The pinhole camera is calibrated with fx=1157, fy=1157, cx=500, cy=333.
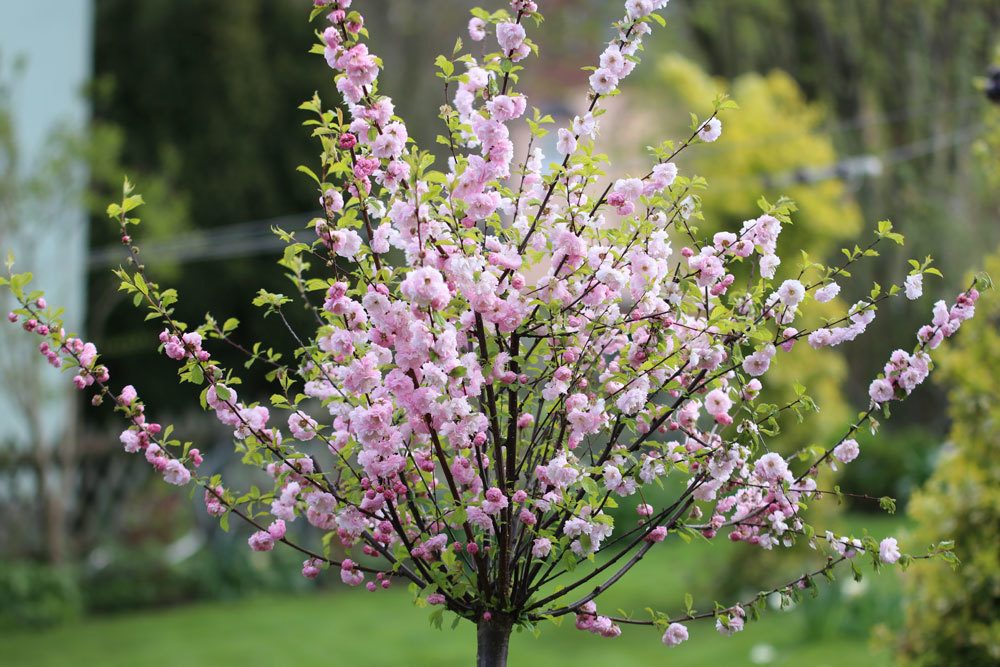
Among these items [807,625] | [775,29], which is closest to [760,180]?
[807,625]

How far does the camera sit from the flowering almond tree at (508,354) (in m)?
2.11

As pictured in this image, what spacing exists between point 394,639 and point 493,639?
527 centimetres

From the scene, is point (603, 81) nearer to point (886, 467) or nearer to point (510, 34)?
point (510, 34)

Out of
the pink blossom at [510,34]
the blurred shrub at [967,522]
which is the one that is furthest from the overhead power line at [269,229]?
the pink blossom at [510,34]

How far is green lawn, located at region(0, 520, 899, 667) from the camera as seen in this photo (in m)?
6.48

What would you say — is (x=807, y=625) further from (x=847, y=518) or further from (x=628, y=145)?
(x=628, y=145)

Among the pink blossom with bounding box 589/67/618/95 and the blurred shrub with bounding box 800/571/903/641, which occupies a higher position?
the blurred shrub with bounding box 800/571/903/641

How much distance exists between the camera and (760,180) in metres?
8.86

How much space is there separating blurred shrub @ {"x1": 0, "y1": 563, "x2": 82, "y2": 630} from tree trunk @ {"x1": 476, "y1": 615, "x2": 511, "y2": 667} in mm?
6327

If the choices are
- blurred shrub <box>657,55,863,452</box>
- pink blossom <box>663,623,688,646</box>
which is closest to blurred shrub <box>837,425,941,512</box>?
blurred shrub <box>657,55,863,452</box>

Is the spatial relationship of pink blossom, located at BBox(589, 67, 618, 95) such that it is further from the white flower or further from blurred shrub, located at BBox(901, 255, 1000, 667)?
blurred shrub, located at BBox(901, 255, 1000, 667)

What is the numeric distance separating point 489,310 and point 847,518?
10627mm

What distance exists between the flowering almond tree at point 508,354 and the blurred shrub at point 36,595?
20.2ft

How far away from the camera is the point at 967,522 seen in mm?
4238
